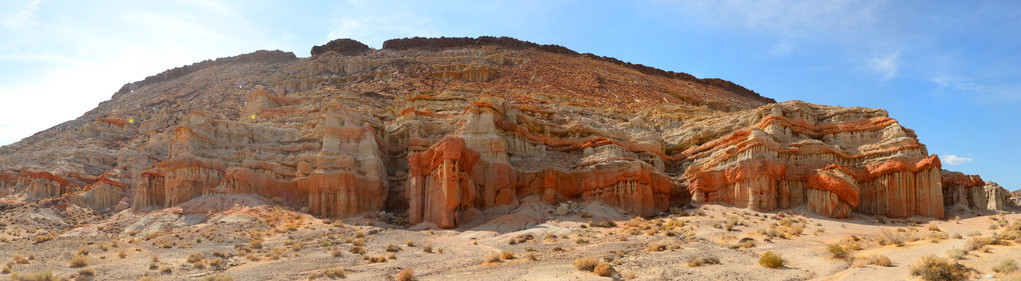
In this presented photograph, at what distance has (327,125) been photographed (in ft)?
139

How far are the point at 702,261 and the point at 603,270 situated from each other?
3.86m

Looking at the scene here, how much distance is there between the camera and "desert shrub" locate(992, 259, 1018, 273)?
15.3 m

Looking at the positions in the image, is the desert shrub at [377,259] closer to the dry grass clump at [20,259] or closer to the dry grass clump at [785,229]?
the dry grass clump at [20,259]

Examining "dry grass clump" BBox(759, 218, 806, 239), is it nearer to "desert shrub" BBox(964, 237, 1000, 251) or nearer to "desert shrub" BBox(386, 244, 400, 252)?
"desert shrub" BBox(964, 237, 1000, 251)

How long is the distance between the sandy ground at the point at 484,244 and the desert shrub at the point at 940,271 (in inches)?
19.4

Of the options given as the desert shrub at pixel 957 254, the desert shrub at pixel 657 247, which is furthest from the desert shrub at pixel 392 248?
the desert shrub at pixel 957 254

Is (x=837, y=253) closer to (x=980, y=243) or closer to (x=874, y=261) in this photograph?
(x=874, y=261)

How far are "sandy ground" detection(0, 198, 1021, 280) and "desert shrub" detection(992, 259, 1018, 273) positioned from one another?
0.23 meters

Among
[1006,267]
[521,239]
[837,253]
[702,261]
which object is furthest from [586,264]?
[1006,267]

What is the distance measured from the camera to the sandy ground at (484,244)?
20250mm

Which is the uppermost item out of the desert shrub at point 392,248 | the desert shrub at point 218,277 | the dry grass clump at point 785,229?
the dry grass clump at point 785,229

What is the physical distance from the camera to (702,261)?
68.1 feet

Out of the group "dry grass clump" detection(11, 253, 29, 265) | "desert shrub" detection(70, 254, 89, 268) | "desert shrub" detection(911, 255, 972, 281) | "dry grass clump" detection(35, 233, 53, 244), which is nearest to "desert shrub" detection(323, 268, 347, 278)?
"desert shrub" detection(70, 254, 89, 268)

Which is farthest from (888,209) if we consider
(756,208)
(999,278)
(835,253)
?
(999,278)
